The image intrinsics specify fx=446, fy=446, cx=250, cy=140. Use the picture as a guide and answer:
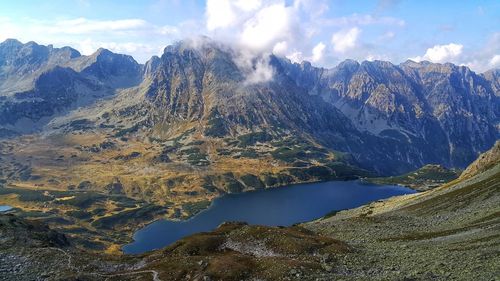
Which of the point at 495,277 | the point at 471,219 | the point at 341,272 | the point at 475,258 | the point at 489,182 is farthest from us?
the point at 489,182

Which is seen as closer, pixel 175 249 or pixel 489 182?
pixel 175 249

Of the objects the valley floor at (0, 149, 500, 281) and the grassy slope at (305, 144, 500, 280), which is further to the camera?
the valley floor at (0, 149, 500, 281)

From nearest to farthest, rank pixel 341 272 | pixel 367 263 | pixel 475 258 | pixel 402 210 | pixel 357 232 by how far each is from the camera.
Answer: pixel 475 258, pixel 341 272, pixel 367 263, pixel 357 232, pixel 402 210

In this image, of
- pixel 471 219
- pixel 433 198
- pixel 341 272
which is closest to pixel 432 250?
pixel 341 272

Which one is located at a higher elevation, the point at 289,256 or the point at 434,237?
the point at 289,256

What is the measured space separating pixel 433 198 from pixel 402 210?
961 centimetres

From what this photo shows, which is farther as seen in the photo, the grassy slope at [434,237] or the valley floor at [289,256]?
the valley floor at [289,256]

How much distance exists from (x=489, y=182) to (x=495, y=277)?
76.0 metres

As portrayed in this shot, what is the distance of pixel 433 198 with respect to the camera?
12525 cm

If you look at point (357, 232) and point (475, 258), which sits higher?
point (475, 258)

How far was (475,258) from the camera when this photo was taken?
53125mm

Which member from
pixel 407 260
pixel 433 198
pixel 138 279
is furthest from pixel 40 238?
pixel 433 198

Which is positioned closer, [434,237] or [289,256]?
[289,256]

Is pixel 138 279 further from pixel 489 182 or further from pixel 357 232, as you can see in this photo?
pixel 489 182
